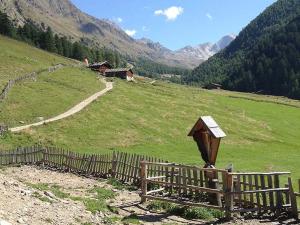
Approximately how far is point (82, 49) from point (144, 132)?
444 feet

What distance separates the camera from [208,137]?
23359 millimetres

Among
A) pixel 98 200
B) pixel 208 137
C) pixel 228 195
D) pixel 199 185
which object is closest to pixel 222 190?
pixel 228 195

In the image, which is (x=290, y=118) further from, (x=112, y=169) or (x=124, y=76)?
(x=112, y=169)

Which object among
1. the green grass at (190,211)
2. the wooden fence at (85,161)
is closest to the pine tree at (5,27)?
the wooden fence at (85,161)

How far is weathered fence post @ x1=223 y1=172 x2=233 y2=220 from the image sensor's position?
20.3 metres

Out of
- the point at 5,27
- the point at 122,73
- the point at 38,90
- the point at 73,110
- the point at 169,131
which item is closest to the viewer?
the point at 169,131

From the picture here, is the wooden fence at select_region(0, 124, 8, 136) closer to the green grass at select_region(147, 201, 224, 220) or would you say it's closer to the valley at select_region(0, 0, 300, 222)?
the valley at select_region(0, 0, 300, 222)

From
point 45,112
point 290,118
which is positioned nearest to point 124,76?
point 290,118

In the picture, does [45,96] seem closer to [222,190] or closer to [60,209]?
[222,190]

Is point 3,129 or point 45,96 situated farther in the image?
point 45,96

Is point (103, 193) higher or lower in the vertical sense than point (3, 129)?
lower

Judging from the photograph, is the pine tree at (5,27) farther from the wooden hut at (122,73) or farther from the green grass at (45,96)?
Answer: the green grass at (45,96)

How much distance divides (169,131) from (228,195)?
44813 mm

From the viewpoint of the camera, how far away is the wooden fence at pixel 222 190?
2058cm
